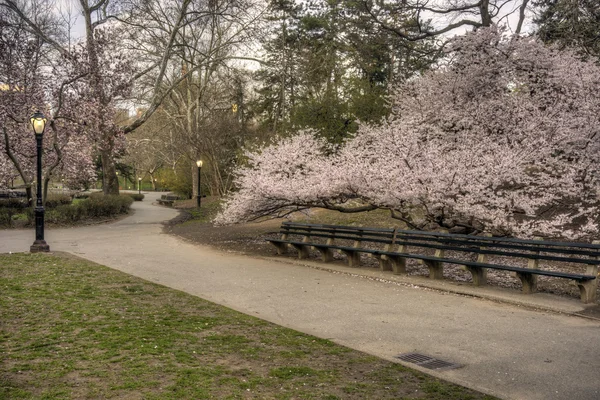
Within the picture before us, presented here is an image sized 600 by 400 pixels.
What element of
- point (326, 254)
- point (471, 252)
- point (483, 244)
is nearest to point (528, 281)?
point (483, 244)

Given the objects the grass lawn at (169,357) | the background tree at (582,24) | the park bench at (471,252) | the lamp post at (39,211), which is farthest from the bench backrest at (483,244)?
the background tree at (582,24)

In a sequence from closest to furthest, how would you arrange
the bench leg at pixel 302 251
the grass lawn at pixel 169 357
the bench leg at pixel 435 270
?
the grass lawn at pixel 169 357 → the bench leg at pixel 435 270 → the bench leg at pixel 302 251

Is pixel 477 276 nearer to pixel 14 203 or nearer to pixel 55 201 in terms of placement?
pixel 14 203

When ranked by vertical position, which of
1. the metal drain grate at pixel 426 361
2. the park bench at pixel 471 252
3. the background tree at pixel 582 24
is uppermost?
the background tree at pixel 582 24

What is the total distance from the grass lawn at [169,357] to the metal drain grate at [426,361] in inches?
13.8

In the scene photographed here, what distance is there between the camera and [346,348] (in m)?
6.09

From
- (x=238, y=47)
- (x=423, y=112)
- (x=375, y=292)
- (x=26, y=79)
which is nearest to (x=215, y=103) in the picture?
(x=238, y=47)

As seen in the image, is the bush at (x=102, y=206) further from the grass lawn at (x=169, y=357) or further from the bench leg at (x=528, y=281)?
the bench leg at (x=528, y=281)

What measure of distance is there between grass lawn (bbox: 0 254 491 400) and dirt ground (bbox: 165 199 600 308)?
5.32 m

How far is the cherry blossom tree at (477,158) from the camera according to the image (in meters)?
11.8

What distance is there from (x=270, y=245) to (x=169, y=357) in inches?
416

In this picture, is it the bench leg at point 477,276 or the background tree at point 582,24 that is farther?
the background tree at point 582,24

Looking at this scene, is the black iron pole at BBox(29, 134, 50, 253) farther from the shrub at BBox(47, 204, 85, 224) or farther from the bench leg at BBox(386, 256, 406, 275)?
the shrub at BBox(47, 204, 85, 224)

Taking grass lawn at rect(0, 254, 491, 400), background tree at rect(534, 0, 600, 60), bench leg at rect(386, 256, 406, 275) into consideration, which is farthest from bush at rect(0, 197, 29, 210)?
background tree at rect(534, 0, 600, 60)
